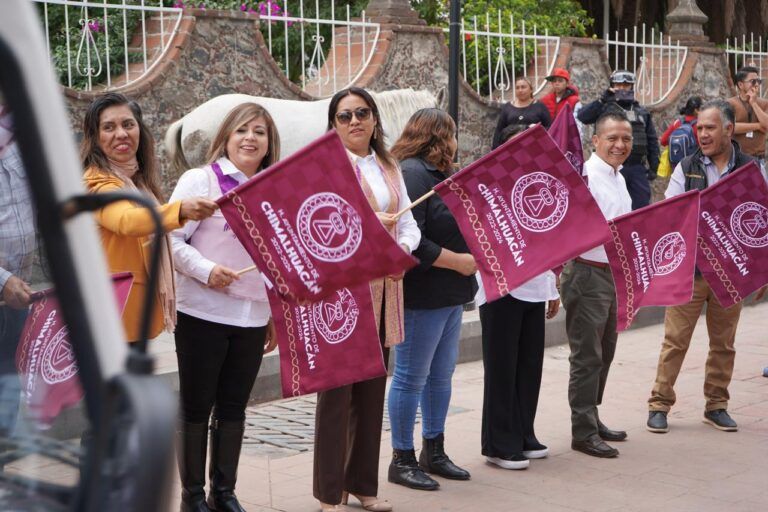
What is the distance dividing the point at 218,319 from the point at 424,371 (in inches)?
47.5

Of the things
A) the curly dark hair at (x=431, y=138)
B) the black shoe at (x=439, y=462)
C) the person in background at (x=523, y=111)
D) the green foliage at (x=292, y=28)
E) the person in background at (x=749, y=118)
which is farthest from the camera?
the green foliage at (x=292, y=28)

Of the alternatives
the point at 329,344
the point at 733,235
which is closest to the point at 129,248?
the point at 329,344

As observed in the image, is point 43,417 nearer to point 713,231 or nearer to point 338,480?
point 338,480

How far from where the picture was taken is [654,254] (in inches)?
241

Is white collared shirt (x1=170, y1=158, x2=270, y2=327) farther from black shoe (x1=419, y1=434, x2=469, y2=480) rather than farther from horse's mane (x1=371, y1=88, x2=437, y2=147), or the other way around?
horse's mane (x1=371, y1=88, x2=437, y2=147)

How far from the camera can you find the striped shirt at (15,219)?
147 centimetres

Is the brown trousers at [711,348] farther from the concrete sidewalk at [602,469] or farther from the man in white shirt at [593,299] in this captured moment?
the man in white shirt at [593,299]

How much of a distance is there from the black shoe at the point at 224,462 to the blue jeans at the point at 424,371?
0.94 metres

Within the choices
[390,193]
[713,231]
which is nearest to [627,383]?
[713,231]

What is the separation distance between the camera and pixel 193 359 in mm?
4520

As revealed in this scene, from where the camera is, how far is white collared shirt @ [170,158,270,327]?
4.47 m

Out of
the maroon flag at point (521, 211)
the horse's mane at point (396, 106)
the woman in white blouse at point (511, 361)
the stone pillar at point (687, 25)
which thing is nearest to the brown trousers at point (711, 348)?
the woman in white blouse at point (511, 361)

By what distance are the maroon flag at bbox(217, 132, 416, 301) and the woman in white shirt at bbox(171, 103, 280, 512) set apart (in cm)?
24

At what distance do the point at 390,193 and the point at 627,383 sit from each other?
3.50 metres
